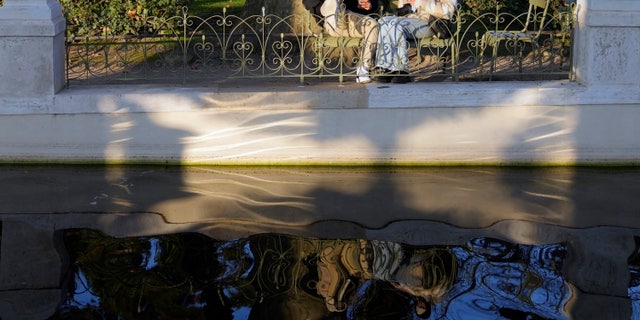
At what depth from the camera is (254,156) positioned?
863 cm

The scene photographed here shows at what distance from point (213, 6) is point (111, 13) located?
9.45ft

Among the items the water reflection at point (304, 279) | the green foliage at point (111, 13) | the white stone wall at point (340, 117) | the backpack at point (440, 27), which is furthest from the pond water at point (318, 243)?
the green foliage at point (111, 13)

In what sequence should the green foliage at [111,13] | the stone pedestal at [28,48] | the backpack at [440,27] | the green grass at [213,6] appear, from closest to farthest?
the stone pedestal at [28,48]
the backpack at [440,27]
the green foliage at [111,13]
the green grass at [213,6]

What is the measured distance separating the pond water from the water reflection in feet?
0.04

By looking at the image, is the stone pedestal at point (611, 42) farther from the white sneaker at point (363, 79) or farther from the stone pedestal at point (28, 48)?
the stone pedestal at point (28, 48)

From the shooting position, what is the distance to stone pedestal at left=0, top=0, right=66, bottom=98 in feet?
27.2

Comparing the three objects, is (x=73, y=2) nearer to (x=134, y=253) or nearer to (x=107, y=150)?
(x=107, y=150)

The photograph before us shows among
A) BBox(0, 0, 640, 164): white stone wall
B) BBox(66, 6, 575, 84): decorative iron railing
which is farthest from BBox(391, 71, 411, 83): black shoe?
BBox(0, 0, 640, 164): white stone wall

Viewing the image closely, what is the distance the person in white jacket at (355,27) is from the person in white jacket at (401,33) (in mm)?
80

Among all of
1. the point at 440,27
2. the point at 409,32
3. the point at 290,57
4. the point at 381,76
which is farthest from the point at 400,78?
the point at 290,57

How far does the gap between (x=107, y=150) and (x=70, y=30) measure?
3588 millimetres

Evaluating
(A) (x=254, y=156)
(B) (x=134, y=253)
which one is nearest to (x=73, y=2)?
(A) (x=254, y=156)

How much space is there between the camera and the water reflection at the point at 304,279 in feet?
18.2

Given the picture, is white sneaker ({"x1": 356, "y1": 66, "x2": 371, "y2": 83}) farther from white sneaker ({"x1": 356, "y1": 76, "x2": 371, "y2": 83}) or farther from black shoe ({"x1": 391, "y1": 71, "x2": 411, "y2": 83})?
black shoe ({"x1": 391, "y1": 71, "x2": 411, "y2": 83})
